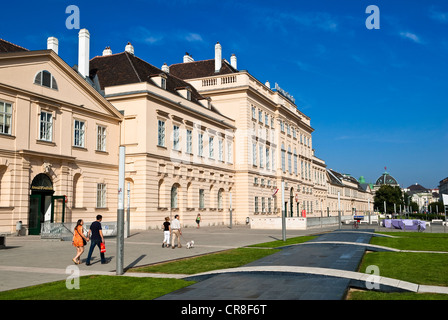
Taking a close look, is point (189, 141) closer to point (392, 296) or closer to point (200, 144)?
point (200, 144)

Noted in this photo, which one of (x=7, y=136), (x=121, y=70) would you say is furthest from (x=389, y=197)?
(x=7, y=136)

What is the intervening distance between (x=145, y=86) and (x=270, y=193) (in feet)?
102

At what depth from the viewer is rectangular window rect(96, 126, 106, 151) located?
128 feet

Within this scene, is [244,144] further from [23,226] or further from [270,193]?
[23,226]

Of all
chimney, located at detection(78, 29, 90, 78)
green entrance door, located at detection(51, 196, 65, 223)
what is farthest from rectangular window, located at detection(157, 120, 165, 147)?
green entrance door, located at detection(51, 196, 65, 223)

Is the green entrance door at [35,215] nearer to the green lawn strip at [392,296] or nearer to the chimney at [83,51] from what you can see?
the chimney at [83,51]

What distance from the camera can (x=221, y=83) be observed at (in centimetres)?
5919

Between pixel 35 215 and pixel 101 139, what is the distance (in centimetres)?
973

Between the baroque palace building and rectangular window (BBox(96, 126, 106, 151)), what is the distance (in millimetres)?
91

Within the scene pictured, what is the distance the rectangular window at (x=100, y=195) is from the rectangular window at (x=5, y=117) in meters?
9.88

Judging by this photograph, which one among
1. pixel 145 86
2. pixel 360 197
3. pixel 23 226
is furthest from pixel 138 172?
pixel 360 197

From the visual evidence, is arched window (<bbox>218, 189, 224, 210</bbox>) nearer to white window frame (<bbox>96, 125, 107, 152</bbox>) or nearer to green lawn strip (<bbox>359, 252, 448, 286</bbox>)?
white window frame (<bbox>96, 125, 107, 152</bbox>)

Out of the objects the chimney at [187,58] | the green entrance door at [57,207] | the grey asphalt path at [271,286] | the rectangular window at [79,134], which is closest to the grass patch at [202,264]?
the grey asphalt path at [271,286]

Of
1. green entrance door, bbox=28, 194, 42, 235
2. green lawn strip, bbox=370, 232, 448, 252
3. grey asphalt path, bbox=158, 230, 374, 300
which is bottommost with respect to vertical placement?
green lawn strip, bbox=370, 232, 448, 252
